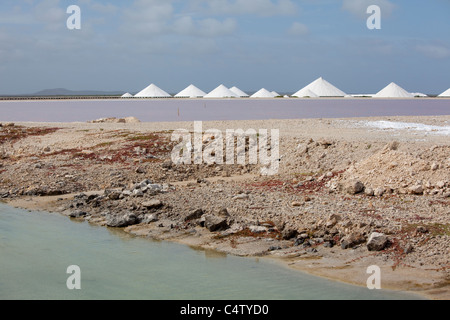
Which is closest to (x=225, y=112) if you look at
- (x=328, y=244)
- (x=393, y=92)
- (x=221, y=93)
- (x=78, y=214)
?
(x=78, y=214)

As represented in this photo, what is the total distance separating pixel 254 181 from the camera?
57.4ft

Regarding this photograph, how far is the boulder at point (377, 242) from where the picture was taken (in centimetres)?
1060

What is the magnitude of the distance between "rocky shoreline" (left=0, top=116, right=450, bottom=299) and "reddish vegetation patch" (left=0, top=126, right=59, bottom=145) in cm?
499

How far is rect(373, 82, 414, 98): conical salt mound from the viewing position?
105438 mm

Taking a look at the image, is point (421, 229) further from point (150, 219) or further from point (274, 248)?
point (150, 219)

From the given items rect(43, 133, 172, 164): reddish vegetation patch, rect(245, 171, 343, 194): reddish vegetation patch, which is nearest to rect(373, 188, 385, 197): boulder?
rect(245, 171, 343, 194): reddish vegetation patch

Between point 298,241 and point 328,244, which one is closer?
point 328,244

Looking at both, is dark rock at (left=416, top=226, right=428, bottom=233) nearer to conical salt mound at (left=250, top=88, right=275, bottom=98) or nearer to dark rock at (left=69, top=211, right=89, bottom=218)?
dark rock at (left=69, top=211, right=89, bottom=218)

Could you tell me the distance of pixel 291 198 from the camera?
14562 millimetres

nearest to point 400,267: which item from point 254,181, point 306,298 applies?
point 306,298

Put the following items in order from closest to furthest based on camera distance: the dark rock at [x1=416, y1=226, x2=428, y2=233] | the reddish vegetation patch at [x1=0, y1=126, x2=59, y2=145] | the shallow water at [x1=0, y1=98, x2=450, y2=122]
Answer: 1. the dark rock at [x1=416, y1=226, x2=428, y2=233]
2. the reddish vegetation patch at [x1=0, y1=126, x2=59, y2=145]
3. the shallow water at [x1=0, y1=98, x2=450, y2=122]

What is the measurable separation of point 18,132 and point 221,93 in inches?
3318
